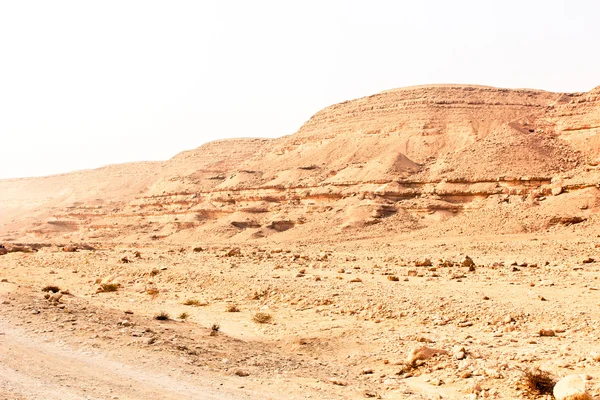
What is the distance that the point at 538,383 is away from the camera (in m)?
7.64

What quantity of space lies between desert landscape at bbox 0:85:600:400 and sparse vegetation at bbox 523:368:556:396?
27 millimetres

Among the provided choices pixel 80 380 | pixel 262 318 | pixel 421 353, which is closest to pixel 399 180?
pixel 262 318

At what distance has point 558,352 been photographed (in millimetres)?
9078

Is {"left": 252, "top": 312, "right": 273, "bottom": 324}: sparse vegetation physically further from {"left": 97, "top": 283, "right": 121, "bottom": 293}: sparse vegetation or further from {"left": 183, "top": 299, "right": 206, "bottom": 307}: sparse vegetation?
{"left": 97, "top": 283, "right": 121, "bottom": 293}: sparse vegetation

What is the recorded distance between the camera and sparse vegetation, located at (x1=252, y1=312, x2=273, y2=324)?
13133 millimetres

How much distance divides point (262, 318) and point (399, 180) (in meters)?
30.5

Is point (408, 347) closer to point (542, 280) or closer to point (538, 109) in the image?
point (542, 280)

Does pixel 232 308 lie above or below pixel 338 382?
below

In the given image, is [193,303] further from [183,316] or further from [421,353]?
[421,353]

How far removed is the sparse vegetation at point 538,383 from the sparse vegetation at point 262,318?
6492 mm

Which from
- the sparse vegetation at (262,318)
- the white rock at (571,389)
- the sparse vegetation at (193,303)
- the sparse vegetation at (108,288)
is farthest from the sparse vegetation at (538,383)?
the sparse vegetation at (108,288)

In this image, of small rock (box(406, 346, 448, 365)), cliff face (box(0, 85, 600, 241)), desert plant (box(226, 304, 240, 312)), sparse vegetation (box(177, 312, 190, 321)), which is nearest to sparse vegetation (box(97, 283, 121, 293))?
desert plant (box(226, 304, 240, 312))

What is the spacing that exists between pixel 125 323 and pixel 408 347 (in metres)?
5.02

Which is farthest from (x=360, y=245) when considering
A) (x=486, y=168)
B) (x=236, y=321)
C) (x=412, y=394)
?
(x=412, y=394)
